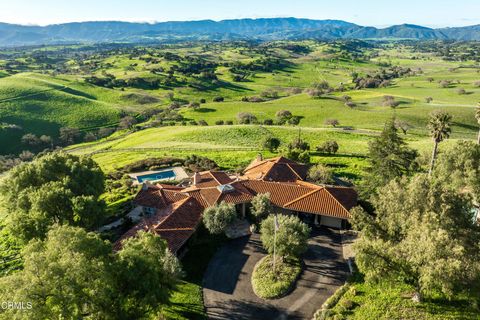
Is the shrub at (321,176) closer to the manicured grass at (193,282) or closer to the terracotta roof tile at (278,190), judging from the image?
the terracotta roof tile at (278,190)

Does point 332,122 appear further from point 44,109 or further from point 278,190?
point 44,109

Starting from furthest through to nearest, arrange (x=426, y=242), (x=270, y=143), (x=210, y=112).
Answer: (x=210, y=112) → (x=270, y=143) → (x=426, y=242)

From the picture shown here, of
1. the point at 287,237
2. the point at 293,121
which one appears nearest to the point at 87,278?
the point at 287,237

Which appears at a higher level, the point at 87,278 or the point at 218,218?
the point at 87,278

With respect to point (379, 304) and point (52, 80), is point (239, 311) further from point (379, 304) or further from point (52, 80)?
point (52, 80)

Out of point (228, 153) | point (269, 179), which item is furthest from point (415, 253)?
point (228, 153)

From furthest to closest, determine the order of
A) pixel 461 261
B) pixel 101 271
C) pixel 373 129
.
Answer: pixel 373 129, pixel 461 261, pixel 101 271
